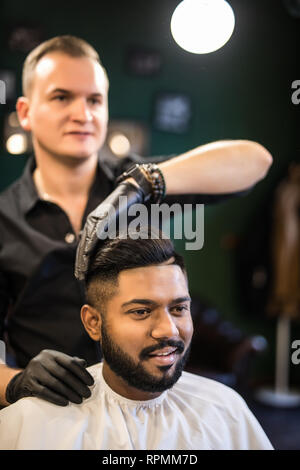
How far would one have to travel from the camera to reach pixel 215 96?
177 cm

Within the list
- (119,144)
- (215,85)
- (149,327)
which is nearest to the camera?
(149,327)

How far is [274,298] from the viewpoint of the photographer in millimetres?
4340

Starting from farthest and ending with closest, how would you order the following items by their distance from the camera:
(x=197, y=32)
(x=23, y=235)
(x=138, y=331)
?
(x=23, y=235), (x=197, y=32), (x=138, y=331)

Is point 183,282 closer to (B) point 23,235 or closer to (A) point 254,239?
(B) point 23,235

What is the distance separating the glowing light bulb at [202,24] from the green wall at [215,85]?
53 millimetres

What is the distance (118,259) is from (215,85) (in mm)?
775

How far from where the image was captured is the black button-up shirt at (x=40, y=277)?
131cm

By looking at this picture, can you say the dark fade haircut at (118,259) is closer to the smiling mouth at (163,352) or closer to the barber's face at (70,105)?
the smiling mouth at (163,352)

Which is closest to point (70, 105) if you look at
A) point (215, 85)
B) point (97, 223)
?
point (97, 223)

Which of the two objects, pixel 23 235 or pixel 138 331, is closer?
pixel 138 331

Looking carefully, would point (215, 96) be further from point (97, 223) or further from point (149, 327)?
point (149, 327)

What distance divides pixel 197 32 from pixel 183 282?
1.70 feet

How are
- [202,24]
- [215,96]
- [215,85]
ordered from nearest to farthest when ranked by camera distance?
[202,24] → [215,85] → [215,96]

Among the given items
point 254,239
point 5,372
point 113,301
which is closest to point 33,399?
point 5,372
